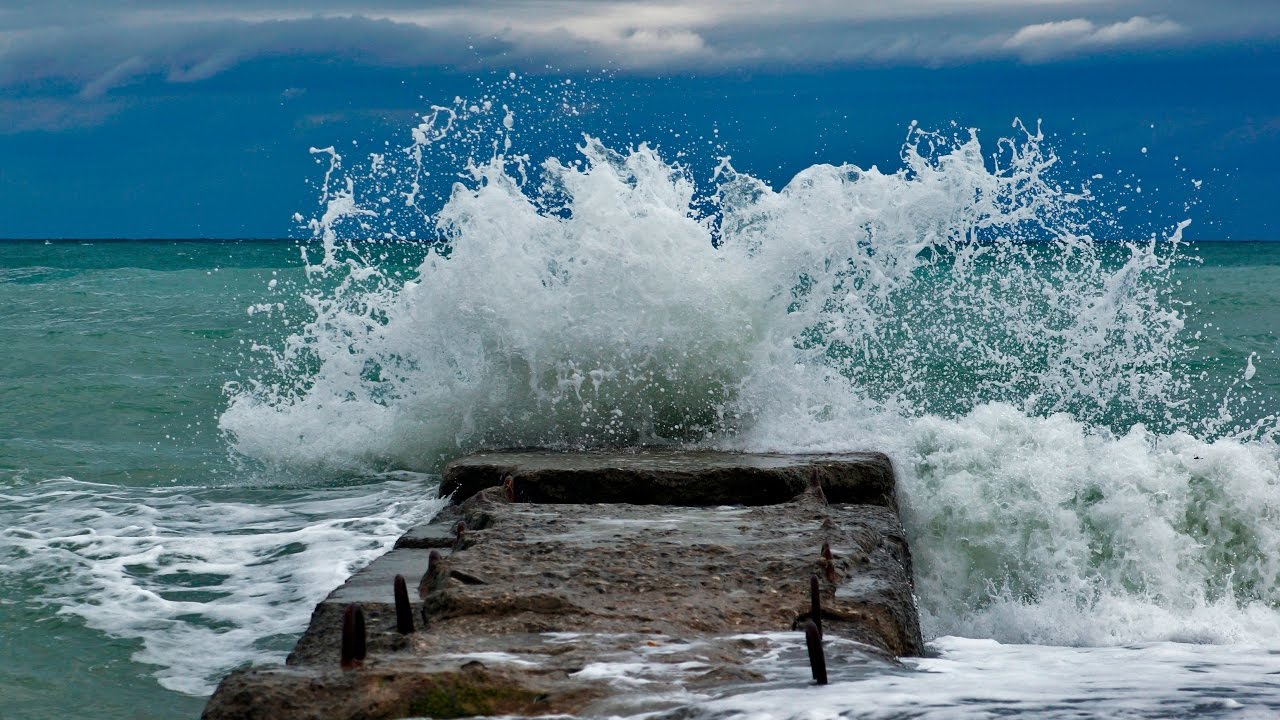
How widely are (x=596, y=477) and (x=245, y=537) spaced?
1.50 metres

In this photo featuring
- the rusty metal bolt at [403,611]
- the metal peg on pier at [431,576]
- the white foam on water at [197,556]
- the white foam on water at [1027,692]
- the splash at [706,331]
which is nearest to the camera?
the white foam on water at [1027,692]

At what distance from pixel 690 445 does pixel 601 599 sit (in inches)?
110

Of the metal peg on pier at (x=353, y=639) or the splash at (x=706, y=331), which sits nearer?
the metal peg on pier at (x=353, y=639)

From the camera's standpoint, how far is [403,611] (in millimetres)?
2646

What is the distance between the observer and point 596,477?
4.57 m

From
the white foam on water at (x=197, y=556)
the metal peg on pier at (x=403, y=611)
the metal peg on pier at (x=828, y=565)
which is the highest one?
the metal peg on pier at (x=403, y=611)

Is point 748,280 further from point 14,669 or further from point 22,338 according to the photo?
point 22,338

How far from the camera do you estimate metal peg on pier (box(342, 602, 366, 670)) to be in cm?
226

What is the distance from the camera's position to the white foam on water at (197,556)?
3.83 meters

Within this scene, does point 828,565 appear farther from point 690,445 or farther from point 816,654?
point 690,445

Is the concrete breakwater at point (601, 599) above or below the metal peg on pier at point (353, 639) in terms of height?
below

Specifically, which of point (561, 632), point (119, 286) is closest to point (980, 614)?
point (561, 632)

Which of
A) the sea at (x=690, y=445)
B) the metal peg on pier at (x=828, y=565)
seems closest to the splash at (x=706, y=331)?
the sea at (x=690, y=445)

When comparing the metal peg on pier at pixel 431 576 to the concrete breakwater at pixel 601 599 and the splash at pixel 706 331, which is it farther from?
the splash at pixel 706 331
